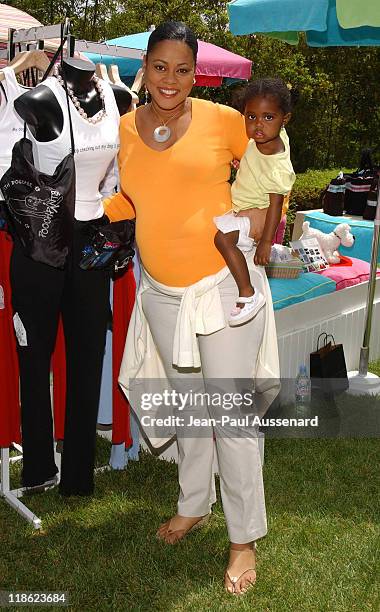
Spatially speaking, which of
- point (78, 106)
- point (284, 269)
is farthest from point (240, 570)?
point (284, 269)

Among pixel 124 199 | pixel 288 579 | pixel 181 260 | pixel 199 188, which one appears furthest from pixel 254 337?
pixel 288 579

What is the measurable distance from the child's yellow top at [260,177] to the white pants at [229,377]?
11.3 inches

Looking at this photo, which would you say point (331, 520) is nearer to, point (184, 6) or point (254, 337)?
point (254, 337)

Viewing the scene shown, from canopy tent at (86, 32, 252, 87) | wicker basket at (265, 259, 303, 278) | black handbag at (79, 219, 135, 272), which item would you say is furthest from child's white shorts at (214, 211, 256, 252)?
canopy tent at (86, 32, 252, 87)

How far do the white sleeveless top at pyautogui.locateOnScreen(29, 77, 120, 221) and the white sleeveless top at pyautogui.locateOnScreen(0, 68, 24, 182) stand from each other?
0.13 m

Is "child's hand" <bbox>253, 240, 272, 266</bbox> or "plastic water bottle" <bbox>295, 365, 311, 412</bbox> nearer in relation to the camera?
"child's hand" <bbox>253, 240, 272, 266</bbox>

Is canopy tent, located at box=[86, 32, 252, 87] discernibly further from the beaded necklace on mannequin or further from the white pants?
the white pants

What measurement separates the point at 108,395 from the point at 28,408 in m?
0.58

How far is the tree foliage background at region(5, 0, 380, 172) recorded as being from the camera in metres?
17.4

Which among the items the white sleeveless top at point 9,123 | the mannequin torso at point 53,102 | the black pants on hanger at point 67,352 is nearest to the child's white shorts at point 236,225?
the black pants on hanger at point 67,352

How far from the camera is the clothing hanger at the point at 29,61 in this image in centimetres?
312

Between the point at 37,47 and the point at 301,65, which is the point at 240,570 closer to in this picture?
the point at 37,47

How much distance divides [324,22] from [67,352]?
7.30 feet

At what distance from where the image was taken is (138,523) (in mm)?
3434
